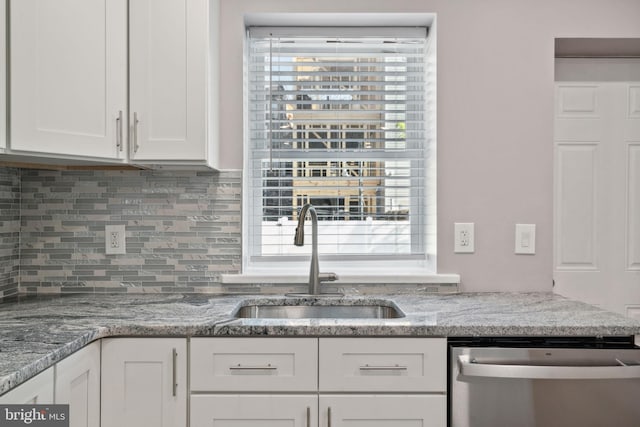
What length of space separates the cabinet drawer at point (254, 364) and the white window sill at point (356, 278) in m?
0.60

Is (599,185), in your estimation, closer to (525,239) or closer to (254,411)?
(525,239)

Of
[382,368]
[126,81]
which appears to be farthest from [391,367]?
[126,81]

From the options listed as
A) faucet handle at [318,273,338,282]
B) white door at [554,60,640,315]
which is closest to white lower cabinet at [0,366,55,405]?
faucet handle at [318,273,338,282]

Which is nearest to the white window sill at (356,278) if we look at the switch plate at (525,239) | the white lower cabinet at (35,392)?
the switch plate at (525,239)

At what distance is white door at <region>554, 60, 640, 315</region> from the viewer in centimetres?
243

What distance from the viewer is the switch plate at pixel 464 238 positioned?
7.51 feet

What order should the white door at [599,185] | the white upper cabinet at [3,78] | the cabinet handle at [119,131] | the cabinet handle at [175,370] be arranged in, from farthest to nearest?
the white door at [599,185]
the cabinet handle at [119,131]
the cabinet handle at [175,370]
the white upper cabinet at [3,78]

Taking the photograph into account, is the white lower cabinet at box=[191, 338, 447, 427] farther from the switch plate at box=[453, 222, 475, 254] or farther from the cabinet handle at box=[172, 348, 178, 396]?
the switch plate at box=[453, 222, 475, 254]

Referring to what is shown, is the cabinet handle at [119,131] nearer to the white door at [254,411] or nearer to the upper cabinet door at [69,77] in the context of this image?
the upper cabinet door at [69,77]

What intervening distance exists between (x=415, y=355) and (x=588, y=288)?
1233 millimetres

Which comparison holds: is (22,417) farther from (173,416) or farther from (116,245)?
(116,245)

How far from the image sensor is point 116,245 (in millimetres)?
2266

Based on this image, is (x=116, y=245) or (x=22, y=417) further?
(x=116, y=245)

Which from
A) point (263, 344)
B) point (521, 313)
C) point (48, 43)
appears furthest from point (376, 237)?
point (48, 43)
